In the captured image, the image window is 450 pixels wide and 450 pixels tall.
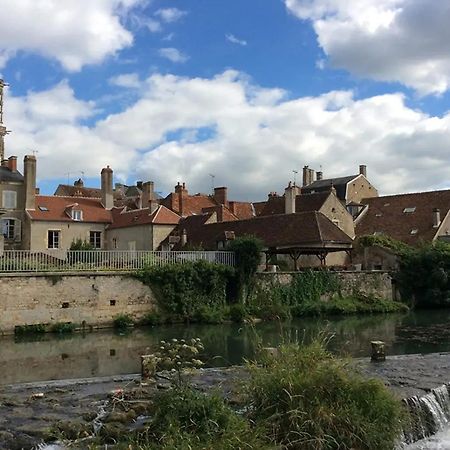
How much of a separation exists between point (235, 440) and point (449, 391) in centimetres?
629

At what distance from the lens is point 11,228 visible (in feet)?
126

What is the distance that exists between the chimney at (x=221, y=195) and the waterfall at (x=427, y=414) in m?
33.9

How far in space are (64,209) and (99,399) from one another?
31.1 metres

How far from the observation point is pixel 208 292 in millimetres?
26969

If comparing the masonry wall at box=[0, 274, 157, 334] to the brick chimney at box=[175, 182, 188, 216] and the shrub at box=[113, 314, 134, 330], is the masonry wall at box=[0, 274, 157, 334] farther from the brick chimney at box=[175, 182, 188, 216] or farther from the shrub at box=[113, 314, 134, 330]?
the brick chimney at box=[175, 182, 188, 216]

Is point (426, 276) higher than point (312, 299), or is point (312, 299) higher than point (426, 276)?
point (426, 276)

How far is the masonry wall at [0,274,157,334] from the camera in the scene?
74.2 feet

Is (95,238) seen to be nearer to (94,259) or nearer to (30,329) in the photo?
(94,259)

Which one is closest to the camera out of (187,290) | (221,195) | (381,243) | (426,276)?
(187,290)

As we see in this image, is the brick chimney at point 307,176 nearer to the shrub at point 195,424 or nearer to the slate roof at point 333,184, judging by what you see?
the slate roof at point 333,184

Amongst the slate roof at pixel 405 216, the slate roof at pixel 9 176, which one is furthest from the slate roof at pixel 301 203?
the slate roof at pixel 9 176

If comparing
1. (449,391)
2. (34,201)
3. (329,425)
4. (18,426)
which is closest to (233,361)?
(449,391)

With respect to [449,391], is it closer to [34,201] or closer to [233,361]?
[233,361]

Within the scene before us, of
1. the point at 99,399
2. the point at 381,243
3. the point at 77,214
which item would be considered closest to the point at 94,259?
the point at 77,214
